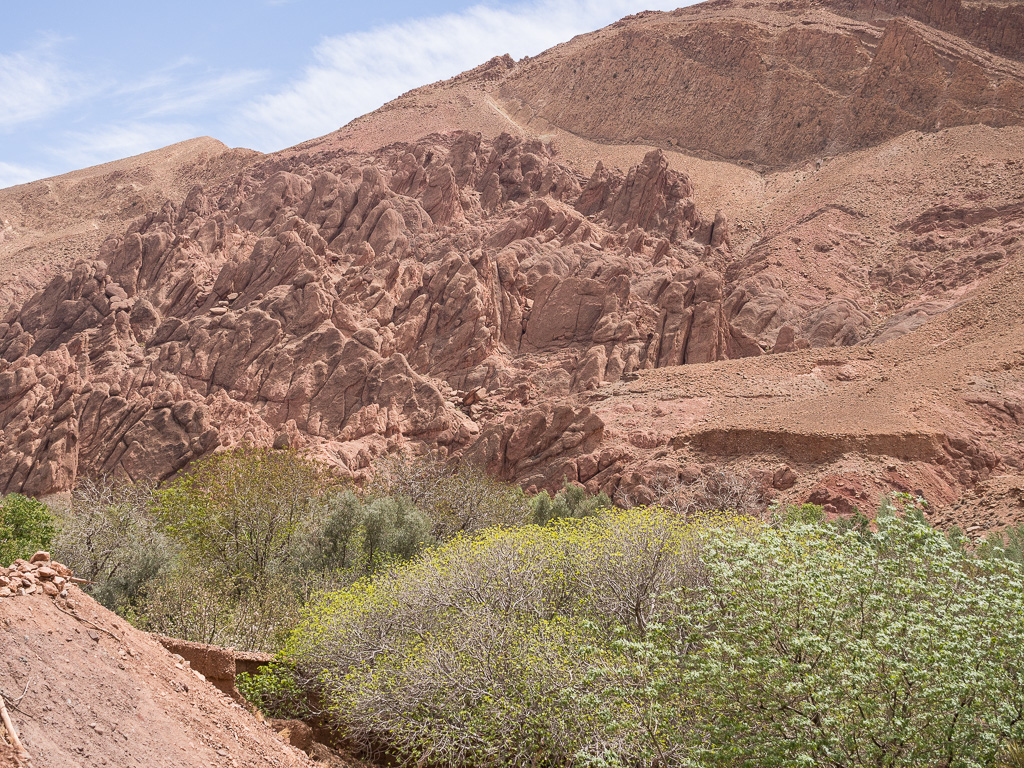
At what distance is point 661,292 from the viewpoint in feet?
186

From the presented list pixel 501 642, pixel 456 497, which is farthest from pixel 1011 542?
pixel 456 497

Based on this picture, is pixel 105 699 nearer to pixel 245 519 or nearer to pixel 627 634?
pixel 627 634

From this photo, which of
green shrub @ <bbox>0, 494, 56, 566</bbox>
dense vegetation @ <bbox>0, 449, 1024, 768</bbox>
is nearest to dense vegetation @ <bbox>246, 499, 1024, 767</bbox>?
dense vegetation @ <bbox>0, 449, 1024, 768</bbox>

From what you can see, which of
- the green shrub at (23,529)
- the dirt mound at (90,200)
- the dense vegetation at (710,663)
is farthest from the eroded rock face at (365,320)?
the dirt mound at (90,200)

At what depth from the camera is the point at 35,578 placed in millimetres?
9852

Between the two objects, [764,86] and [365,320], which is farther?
[764,86]

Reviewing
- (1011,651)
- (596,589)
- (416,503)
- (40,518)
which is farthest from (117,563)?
(1011,651)

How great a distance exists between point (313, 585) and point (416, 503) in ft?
29.0

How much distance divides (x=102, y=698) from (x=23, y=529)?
1832cm

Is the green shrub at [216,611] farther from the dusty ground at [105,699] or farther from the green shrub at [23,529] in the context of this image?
the dusty ground at [105,699]

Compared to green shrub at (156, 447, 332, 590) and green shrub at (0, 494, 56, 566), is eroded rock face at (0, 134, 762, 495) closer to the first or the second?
green shrub at (156, 447, 332, 590)

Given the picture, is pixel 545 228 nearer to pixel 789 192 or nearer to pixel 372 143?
pixel 789 192

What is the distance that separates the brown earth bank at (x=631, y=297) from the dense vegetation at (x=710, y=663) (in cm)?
1848

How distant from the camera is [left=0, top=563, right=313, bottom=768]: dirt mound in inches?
322
